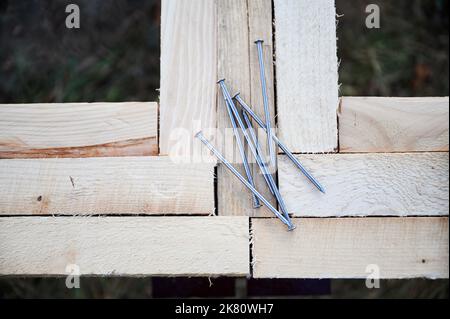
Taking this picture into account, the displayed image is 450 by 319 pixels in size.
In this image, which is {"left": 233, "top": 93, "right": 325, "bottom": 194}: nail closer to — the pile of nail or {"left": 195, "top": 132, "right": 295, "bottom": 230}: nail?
the pile of nail

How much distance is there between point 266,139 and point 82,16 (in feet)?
4.36

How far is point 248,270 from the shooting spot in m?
1.05

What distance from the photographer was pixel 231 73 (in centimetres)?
110

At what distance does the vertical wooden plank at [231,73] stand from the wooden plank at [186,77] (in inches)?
0.7

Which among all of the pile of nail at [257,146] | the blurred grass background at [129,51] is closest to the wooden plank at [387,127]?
the pile of nail at [257,146]

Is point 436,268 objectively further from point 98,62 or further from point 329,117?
point 98,62

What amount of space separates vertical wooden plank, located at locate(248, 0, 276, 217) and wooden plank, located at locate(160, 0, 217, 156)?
85 millimetres

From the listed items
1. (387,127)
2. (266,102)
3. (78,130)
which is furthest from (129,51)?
(387,127)

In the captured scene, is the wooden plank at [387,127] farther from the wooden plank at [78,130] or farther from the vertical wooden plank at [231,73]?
the wooden plank at [78,130]

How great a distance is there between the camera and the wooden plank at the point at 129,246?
3.45 ft

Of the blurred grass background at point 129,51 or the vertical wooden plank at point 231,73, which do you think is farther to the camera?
the blurred grass background at point 129,51

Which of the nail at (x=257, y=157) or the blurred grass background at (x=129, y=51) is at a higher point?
the blurred grass background at (x=129, y=51)

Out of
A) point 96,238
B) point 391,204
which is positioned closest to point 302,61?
point 391,204
